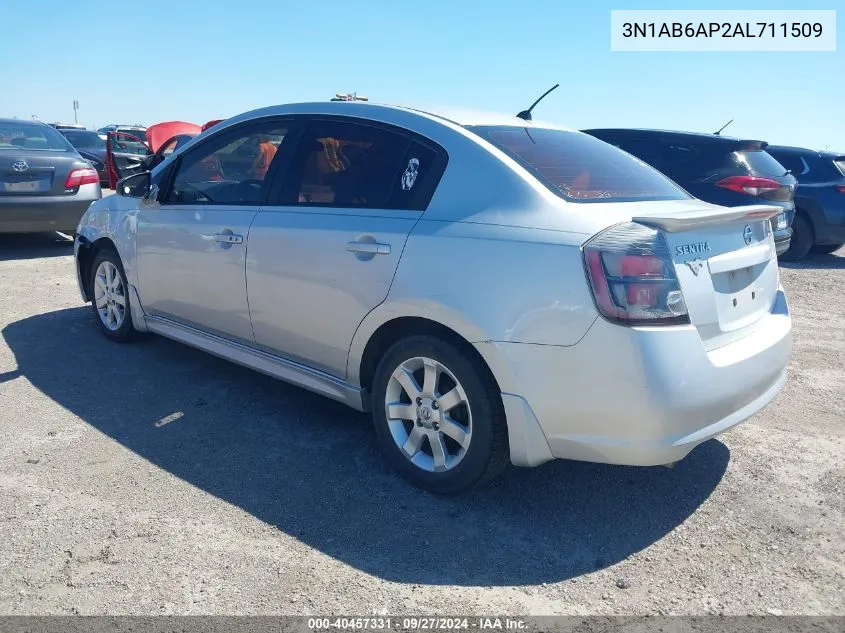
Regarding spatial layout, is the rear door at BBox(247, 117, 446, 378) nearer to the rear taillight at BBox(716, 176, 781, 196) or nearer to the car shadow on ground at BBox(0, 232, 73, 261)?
the rear taillight at BBox(716, 176, 781, 196)

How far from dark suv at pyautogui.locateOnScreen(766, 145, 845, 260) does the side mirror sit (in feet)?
29.2

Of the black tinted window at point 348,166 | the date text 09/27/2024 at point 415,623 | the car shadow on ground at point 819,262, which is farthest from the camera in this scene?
the car shadow on ground at point 819,262

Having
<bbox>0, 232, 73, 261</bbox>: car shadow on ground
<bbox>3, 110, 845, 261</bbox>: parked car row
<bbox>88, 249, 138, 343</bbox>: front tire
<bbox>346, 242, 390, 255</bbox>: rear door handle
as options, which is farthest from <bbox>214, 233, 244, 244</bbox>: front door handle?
<bbox>0, 232, 73, 261</bbox>: car shadow on ground

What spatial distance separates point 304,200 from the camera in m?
3.81

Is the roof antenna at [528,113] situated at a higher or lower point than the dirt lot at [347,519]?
higher

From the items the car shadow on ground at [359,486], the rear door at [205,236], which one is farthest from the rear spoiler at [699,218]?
the rear door at [205,236]

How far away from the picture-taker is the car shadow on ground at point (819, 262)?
32.4ft

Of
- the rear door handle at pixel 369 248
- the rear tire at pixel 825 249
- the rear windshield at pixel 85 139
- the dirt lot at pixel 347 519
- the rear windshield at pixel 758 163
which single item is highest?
the rear windshield at pixel 85 139

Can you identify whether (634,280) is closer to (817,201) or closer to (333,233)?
(333,233)

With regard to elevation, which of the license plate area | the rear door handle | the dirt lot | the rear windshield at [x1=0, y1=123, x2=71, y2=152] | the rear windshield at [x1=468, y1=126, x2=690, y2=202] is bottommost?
the dirt lot

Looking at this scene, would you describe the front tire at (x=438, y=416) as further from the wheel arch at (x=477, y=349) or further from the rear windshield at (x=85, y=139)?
the rear windshield at (x=85, y=139)

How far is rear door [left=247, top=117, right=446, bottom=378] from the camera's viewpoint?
3354mm

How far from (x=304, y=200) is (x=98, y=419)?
171 centimetres

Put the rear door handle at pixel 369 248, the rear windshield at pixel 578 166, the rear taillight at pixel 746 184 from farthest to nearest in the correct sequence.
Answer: the rear taillight at pixel 746 184 < the rear door handle at pixel 369 248 < the rear windshield at pixel 578 166
